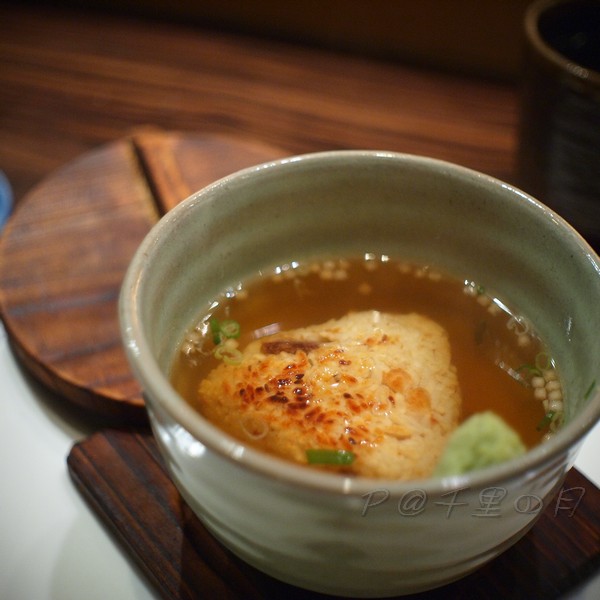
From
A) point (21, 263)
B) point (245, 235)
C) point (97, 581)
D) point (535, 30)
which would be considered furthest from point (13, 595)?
point (535, 30)

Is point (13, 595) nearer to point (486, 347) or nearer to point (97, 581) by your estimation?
point (97, 581)

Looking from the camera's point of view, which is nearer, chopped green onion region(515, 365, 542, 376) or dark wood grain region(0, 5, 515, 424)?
chopped green onion region(515, 365, 542, 376)

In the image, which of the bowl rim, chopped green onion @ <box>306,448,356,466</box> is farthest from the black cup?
chopped green onion @ <box>306,448,356,466</box>

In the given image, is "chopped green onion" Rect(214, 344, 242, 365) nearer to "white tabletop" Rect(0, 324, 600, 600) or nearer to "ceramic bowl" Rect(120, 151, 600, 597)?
"ceramic bowl" Rect(120, 151, 600, 597)

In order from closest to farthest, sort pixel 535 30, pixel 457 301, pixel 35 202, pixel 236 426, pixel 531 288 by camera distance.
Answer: pixel 236 426 < pixel 531 288 < pixel 457 301 < pixel 535 30 < pixel 35 202

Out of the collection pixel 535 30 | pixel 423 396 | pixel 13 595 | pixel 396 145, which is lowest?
pixel 13 595

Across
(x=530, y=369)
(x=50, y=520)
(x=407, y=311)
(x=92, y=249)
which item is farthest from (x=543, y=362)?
(x=92, y=249)

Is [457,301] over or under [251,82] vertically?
over
